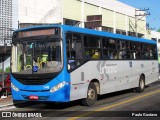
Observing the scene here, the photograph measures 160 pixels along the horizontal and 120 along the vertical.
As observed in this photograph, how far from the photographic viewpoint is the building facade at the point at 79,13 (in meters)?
36.4

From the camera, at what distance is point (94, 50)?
1354cm

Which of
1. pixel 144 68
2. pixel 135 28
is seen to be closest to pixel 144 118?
pixel 144 68

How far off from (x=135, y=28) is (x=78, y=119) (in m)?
49.1

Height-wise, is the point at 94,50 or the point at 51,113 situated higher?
the point at 94,50

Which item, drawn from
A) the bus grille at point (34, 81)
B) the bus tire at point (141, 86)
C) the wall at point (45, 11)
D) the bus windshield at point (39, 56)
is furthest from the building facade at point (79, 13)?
the bus grille at point (34, 81)

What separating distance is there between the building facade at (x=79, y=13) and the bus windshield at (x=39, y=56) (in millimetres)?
23134

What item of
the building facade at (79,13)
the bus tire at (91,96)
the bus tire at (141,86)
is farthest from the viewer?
the building facade at (79,13)

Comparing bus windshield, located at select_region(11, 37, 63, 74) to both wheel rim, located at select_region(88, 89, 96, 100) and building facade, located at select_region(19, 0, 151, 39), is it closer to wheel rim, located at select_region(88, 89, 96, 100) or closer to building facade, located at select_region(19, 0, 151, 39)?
wheel rim, located at select_region(88, 89, 96, 100)

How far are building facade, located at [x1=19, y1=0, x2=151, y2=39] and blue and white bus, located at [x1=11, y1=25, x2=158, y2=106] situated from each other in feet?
73.3

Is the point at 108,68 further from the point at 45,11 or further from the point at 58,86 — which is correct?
the point at 45,11

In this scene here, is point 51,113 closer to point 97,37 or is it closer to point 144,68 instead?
point 97,37

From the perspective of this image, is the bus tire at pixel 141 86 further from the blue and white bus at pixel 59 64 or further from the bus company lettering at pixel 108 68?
the blue and white bus at pixel 59 64

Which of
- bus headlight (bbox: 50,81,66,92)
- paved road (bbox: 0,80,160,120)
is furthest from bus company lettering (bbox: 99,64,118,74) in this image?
bus headlight (bbox: 50,81,66,92)

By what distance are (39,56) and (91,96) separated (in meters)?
2.73
